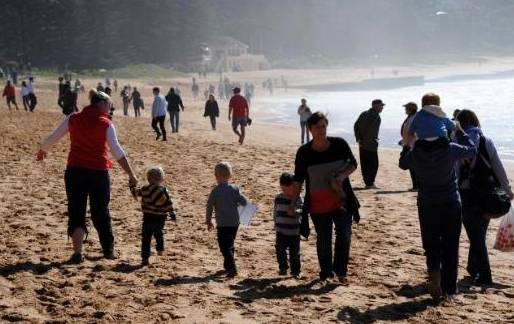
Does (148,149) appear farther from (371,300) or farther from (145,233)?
(371,300)

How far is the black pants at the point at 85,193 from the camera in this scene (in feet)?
22.8

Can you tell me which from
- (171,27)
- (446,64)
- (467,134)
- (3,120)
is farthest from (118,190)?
(446,64)

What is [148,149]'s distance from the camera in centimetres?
1761

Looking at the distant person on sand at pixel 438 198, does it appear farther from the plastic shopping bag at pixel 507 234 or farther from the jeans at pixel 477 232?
the plastic shopping bag at pixel 507 234

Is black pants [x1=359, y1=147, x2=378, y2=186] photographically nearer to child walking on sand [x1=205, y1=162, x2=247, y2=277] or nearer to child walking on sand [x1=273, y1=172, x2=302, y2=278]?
child walking on sand [x1=273, y1=172, x2=302, y2=278]

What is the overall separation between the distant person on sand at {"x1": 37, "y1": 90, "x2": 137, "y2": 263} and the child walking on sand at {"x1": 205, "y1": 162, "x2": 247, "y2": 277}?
78 cm

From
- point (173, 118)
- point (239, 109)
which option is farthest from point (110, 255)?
point (173, 118)

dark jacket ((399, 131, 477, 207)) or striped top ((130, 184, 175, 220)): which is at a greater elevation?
dark jacket ((399, 131, 477, 207))

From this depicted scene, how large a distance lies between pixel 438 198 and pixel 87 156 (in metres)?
3.15

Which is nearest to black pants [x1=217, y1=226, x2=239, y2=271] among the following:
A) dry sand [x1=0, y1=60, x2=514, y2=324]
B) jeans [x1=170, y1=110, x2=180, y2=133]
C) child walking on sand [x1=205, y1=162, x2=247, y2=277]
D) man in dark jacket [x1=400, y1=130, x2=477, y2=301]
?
child walking on sand [x1=205, y1=162, x2=247, y2=277]

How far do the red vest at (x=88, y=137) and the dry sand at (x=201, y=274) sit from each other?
976 millimetres

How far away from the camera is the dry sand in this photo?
5801 millimetres

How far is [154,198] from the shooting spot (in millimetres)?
7141

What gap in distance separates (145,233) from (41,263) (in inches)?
39.2
